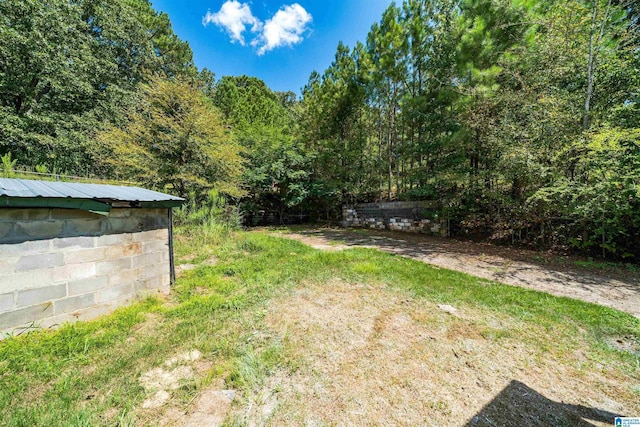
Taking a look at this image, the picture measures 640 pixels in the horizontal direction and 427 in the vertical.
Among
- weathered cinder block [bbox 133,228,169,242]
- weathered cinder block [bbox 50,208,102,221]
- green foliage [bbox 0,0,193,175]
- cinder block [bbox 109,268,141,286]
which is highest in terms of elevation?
green foliage [bbox 0,0,193,175]

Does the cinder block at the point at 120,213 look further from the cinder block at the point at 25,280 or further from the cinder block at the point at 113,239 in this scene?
the cinder block at the point at 25,280

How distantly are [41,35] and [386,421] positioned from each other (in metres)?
14.7

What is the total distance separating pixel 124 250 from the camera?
8.38 ft

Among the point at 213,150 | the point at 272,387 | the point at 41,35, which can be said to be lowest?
the point at 272,387

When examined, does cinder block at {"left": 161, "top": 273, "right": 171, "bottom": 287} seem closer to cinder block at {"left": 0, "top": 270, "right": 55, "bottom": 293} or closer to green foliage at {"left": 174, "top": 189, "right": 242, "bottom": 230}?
cinder block at {"left": 0, "top": 270, "right": 55, "bottom": 293}

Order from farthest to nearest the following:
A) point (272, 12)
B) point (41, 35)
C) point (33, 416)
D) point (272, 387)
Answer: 1. point (272, 12)
2. point (41, 35)
3. point (272, 387)
4. point (33, 416)

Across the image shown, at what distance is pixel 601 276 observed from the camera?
362 cm

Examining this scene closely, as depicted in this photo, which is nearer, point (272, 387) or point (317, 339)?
point (272, 387)

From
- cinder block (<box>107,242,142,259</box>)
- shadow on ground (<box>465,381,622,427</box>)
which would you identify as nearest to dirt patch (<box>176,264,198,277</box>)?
cinder block (<box>107,242,142,259</box>)

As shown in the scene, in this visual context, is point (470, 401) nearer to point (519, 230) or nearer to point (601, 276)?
point (601, 276)

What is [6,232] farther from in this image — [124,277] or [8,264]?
[124,277]

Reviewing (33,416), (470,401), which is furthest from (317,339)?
(33,416)

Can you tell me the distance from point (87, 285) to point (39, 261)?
417 mm

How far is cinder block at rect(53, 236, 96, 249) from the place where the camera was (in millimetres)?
2113
